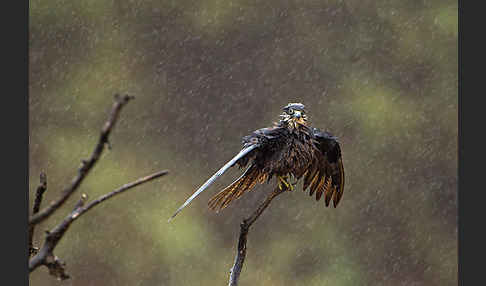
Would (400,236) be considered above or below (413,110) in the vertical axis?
below

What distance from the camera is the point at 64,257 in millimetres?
3590

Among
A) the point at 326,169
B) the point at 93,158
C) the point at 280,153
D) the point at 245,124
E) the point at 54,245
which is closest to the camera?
the point at 93,158

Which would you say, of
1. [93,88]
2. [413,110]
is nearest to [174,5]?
[93,88]

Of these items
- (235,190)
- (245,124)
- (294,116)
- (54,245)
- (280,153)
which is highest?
(245,124)

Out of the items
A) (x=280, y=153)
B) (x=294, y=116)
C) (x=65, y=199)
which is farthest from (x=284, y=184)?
(x=65, y=199)

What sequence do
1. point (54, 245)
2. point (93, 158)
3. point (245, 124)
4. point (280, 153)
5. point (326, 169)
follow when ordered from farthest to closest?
point (245, 124) → point (326, 169) → point (280, 153) → point (54, 245) → point (93, 158)

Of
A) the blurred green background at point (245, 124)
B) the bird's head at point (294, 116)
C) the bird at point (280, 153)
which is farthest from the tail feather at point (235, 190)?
the blurred green background at point (245, 124)

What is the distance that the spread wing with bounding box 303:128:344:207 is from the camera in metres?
1.94

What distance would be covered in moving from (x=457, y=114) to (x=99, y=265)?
7.56 feet

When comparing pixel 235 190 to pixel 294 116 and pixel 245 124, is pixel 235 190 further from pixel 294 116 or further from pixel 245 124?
pixel 245 124

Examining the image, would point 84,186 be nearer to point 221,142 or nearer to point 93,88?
point 93,88

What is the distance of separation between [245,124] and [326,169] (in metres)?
1.72

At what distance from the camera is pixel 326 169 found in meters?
2.01

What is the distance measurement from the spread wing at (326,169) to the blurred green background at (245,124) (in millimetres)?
1591
